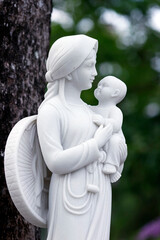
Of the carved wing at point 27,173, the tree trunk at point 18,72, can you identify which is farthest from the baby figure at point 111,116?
the tree trunk at point 18,72

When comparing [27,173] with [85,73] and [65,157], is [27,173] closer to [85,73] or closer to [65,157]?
[65,157]

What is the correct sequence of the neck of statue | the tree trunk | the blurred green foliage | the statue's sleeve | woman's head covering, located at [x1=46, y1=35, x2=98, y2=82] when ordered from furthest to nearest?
the blurred green foliage → the tree trunk → the neck of statue → woman's head covering, located at [x1=46, y1=35, x2=98, y2=82] → the statue's sleeve

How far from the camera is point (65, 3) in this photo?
8.52m

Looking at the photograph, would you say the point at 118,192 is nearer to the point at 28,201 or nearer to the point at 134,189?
the point at 134,189

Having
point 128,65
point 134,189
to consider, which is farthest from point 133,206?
point 128,65

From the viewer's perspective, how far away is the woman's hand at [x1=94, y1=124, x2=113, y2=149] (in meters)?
3.31

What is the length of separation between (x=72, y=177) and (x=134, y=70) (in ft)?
18.4

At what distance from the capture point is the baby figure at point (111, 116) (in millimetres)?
3389

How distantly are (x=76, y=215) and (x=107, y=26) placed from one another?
593 cm

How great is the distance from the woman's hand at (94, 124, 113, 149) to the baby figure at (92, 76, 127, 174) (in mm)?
45

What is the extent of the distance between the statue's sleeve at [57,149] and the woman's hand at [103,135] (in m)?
0.04

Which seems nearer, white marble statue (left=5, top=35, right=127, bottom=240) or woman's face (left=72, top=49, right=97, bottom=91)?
white marble statue (left=5, top=35, right=127, bottom=240)

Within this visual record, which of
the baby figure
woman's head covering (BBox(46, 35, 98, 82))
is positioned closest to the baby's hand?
the baby figure

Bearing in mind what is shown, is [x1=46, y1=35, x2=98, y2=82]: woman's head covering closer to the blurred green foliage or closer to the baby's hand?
the baby's hand
